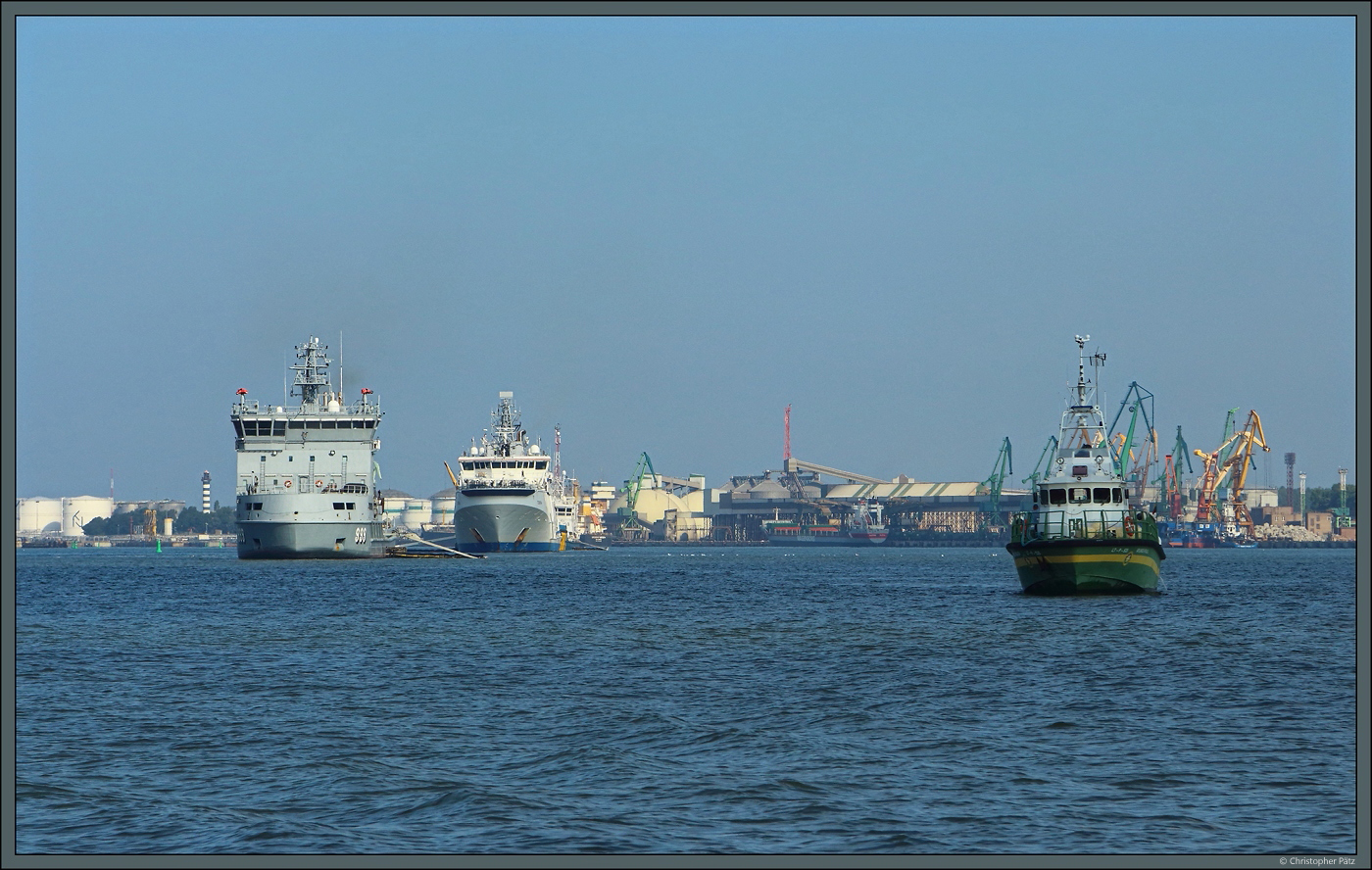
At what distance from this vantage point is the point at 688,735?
2942 centimetres

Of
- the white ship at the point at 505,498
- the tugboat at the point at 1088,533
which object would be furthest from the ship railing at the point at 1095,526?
the white ship at the point at 505,498

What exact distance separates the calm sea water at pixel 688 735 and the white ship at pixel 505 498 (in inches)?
4280

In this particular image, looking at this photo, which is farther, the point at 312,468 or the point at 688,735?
the point at 312,468

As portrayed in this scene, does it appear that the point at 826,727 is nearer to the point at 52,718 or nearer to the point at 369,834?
the point at 369,834

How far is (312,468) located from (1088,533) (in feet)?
258

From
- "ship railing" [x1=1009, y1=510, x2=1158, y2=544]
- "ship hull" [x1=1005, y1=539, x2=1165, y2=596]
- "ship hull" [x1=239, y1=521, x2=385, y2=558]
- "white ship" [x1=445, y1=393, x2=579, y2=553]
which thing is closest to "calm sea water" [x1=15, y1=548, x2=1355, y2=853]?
"ship hull" [x1=1005, y1=539, x2=1165, y2=596]

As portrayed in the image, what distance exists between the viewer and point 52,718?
32.0 meters

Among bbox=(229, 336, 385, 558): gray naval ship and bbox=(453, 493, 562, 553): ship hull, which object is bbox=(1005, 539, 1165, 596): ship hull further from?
bbox=(453, 493, 562, 553): ship hull

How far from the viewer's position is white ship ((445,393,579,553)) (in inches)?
6639

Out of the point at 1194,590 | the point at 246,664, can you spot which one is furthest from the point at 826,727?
the point at 1194,590

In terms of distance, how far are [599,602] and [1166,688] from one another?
4128 centimetres

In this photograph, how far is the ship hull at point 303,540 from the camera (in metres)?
117

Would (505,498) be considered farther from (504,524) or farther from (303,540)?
(303,540)

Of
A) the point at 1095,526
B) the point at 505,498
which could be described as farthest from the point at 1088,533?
the point at 505,498
